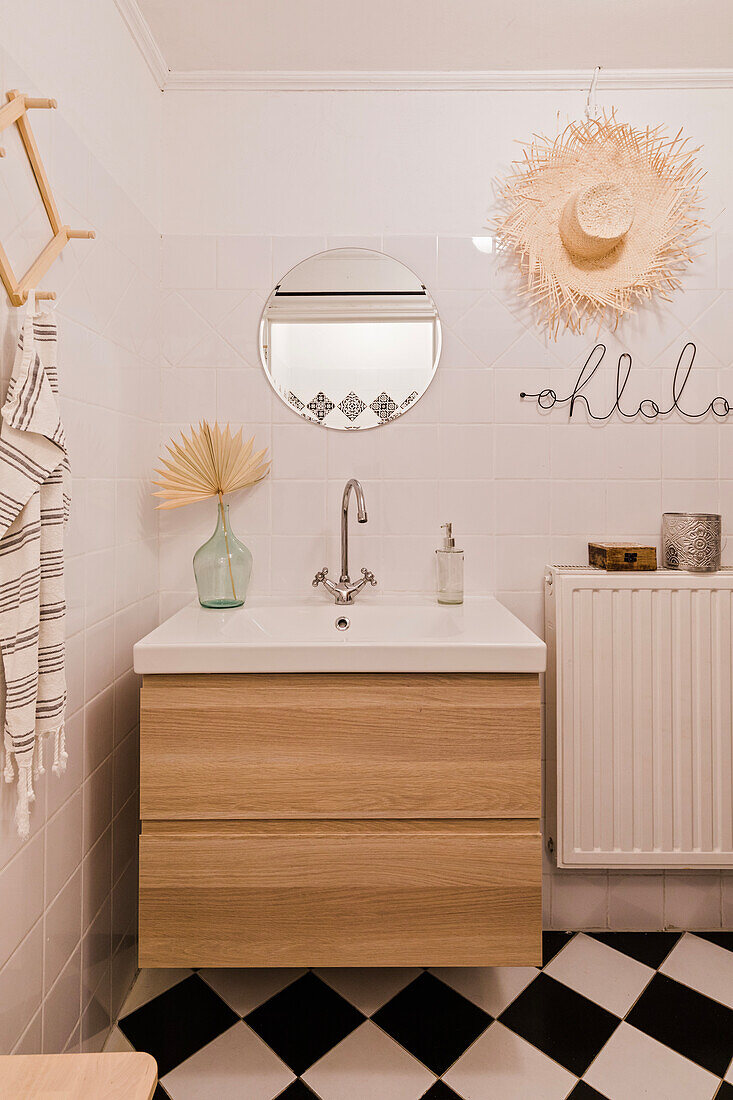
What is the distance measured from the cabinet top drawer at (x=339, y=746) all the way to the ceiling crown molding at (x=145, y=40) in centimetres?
148

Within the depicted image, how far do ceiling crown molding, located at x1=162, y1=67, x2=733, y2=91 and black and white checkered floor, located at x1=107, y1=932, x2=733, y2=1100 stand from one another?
2.25 metres

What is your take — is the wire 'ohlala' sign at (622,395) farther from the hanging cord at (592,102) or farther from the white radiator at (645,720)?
the hanging cord at (592,102)

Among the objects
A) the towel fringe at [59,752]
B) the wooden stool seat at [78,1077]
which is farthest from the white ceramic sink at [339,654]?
the wooden stool seat at [78,1077]

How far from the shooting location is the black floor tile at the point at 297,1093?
→ 4.28 ft

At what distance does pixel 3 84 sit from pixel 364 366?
997 mm

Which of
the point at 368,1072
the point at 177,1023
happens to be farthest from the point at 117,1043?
the point at 368,1072

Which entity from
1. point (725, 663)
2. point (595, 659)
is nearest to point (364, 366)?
point (595, 659)

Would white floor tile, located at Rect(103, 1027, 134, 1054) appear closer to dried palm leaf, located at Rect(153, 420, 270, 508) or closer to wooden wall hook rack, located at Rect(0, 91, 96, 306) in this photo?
dried palm leaf, located at Rect(153, 420, 270, 508)

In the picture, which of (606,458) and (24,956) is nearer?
(24,956)

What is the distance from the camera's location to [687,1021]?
151 cm

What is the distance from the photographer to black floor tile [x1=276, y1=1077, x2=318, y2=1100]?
1304mm

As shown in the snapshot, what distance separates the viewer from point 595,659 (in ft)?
5.70

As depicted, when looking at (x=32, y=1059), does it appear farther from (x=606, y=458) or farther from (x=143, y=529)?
(x=606, y=458)

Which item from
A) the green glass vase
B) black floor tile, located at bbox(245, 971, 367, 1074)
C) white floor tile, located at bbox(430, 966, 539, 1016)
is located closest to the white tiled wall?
the green glass vase
